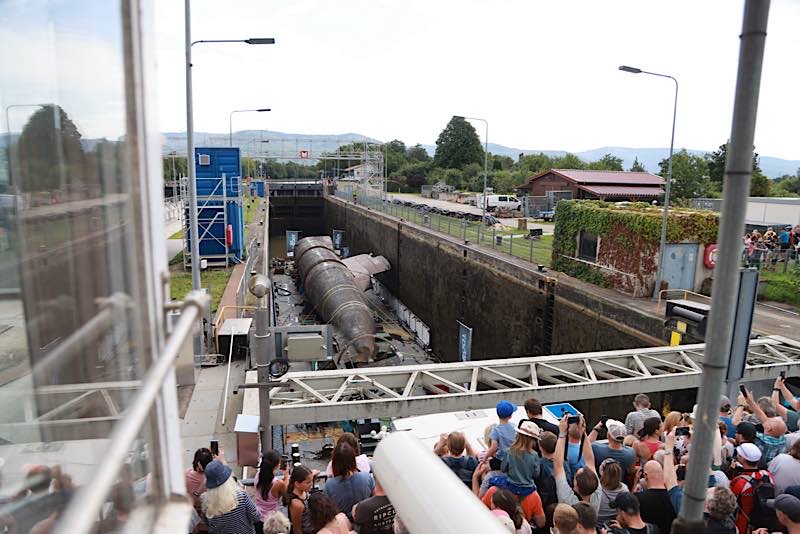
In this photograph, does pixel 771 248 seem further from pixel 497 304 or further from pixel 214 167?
pixel 214 167

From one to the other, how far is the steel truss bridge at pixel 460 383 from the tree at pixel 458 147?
85727mm

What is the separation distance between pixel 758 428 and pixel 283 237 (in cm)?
5173

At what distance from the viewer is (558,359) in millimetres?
7973

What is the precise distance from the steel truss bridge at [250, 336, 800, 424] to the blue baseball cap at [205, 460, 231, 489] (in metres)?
2.38

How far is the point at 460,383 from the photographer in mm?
7570

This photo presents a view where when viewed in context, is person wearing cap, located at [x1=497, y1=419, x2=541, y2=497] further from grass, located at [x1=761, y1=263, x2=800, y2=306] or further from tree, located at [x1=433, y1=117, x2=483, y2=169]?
tree, located at [x1=433, y1=117, x2=483, y2=169]

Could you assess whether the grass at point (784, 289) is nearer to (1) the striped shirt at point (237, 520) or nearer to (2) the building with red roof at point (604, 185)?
(1) the striped shirt at point (237, 520)

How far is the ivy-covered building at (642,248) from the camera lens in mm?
14594

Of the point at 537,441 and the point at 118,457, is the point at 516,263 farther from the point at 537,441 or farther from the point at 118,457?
the point at 118,457

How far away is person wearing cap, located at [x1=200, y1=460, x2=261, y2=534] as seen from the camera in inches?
147

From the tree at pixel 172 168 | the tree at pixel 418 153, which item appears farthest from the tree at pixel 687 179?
the tree at pixel 418 153

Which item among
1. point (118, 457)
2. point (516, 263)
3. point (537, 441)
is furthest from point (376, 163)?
point (118, 457)

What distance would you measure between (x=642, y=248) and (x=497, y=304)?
5.21 m

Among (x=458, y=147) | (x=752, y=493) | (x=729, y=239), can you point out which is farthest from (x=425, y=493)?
(x=458, y=147)
